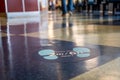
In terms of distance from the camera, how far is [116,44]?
2576 millimetres

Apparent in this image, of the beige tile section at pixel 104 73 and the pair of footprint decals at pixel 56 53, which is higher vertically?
the pair of footprint decals at pixel 56 53

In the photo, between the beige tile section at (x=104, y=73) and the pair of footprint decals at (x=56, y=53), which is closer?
the beige tile section at (x=104, y=73)

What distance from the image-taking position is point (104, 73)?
159cm

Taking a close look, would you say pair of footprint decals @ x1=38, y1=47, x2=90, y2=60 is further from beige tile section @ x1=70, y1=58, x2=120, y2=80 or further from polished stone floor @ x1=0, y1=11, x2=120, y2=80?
beige tile section @ x1=70, y1=58, x2=120, y2=80

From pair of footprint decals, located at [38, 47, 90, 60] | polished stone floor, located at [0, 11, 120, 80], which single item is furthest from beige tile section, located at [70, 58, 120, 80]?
pair of footprint decals, located at [38, 47, 90, 60]

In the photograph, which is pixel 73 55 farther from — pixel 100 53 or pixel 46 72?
pixel 46 72

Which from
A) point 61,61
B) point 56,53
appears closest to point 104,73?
point 61,61

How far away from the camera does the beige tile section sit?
1.50 m

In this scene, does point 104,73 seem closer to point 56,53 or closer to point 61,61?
point 61,61

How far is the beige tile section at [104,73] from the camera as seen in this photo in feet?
4.92

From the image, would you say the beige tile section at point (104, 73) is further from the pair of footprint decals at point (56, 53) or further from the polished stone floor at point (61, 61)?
the pair of footprint decals at point (56, 53)

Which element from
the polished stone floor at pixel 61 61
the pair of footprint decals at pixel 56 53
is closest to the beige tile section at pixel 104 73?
the polished stone floor at pixel 61 61

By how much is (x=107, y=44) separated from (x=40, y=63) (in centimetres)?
95

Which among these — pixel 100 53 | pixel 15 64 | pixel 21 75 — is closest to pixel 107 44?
pixel 100 53
